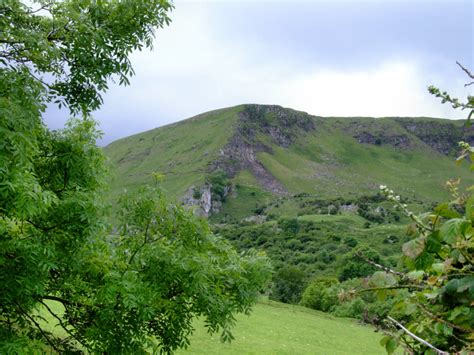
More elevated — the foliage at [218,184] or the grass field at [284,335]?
the foliage at [218,184]

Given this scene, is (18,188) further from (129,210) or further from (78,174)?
(129,210)

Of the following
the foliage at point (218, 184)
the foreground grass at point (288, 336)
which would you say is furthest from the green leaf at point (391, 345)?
the foliage at point (218, 184)

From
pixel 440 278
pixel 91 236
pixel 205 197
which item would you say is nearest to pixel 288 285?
pixel 91 236

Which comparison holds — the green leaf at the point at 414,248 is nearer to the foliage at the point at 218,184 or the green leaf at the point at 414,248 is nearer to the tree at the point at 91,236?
the tree at the point at 91,236

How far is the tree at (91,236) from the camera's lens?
6285mm

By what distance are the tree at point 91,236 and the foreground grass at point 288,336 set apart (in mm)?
9841

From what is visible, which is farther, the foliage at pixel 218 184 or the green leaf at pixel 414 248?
the foliage at pixel 218 184

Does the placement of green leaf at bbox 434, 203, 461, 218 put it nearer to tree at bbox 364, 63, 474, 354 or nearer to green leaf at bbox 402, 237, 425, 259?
tree at bbox 364, 63, 474, 354

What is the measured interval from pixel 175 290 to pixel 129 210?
5.73 feet

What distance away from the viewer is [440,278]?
236cm

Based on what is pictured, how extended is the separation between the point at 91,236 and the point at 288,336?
949 inches

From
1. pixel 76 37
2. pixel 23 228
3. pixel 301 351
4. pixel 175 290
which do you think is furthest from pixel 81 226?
pixel 301 351

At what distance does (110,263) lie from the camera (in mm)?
7824

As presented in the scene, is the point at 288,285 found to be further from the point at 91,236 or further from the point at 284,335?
the point at 91,236
